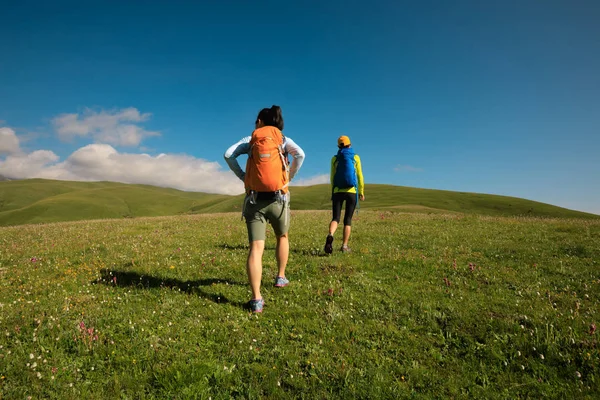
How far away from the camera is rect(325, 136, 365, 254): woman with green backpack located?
1125cm

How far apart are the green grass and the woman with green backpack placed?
153 centimetres

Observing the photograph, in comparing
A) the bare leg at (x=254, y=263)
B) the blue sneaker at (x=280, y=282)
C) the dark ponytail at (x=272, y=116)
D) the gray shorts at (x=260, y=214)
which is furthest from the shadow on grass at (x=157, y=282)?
the dark ponytail at (x=272, y=116)

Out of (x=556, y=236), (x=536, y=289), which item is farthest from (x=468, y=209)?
(x=536, y=289)

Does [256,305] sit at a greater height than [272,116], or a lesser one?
lesser

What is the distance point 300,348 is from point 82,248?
→ 37.8 ft

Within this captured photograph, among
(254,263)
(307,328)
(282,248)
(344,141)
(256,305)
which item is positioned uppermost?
(344,141)

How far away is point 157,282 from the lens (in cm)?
841

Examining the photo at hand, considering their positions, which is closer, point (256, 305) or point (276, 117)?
point (256, 305)

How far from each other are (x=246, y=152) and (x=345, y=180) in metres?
5.30

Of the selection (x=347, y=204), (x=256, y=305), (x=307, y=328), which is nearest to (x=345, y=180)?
(x=347, y=204)

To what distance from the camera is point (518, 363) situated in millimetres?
4859

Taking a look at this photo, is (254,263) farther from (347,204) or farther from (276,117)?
(347,204)

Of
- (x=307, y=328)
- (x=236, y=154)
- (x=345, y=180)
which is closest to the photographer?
(x=307, y=328)

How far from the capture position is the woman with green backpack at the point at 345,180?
1125 cm
